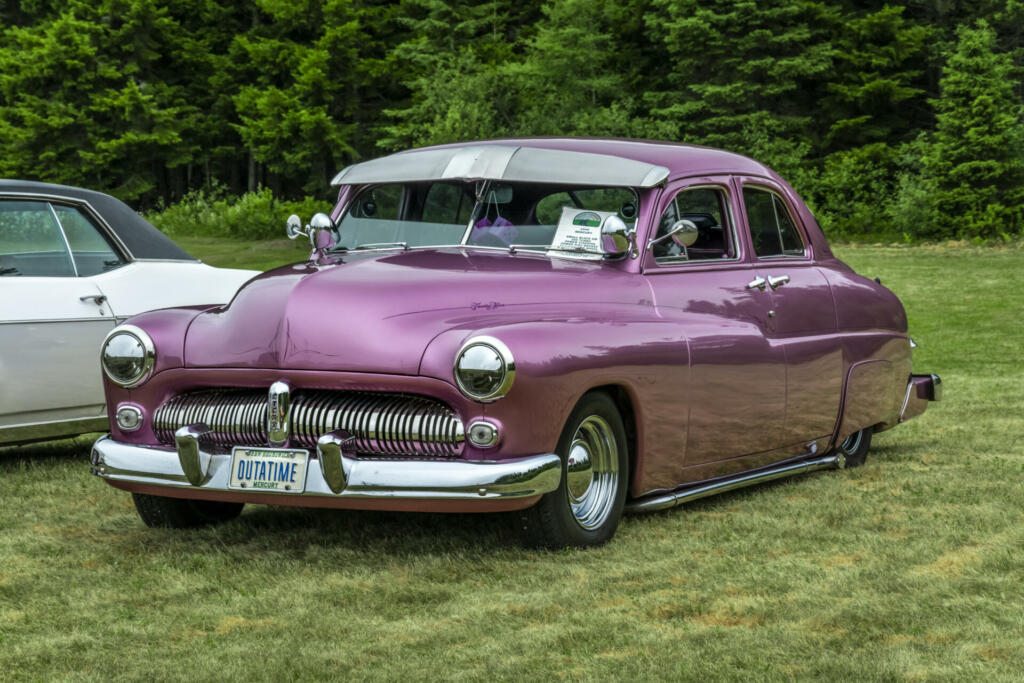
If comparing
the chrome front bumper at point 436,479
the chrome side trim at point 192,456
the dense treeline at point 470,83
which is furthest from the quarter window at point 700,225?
the dense treeline at point 470,83

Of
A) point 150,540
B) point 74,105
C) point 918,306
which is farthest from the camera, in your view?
point 74,105

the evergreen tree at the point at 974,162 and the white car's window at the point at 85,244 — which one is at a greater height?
the white car's window at the point at 85,244

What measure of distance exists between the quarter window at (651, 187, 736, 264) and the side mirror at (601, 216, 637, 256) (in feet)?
0.71

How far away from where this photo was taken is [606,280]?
600 cm

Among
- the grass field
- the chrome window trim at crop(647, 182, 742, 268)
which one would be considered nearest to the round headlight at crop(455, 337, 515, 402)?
the grass field

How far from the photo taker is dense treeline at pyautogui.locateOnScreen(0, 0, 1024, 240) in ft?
161

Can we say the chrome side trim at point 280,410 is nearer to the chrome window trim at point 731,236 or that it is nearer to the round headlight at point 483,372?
the round headlight at point 483,372

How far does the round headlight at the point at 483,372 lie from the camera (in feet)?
16.6

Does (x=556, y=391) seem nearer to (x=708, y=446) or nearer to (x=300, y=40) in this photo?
(x=708, y=446)

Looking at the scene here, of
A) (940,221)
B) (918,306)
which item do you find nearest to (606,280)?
(918,306)

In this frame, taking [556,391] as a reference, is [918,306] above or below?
below

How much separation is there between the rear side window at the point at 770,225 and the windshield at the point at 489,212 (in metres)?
1.05

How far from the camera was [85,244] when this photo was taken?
8102mm

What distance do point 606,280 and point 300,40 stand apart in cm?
5661
